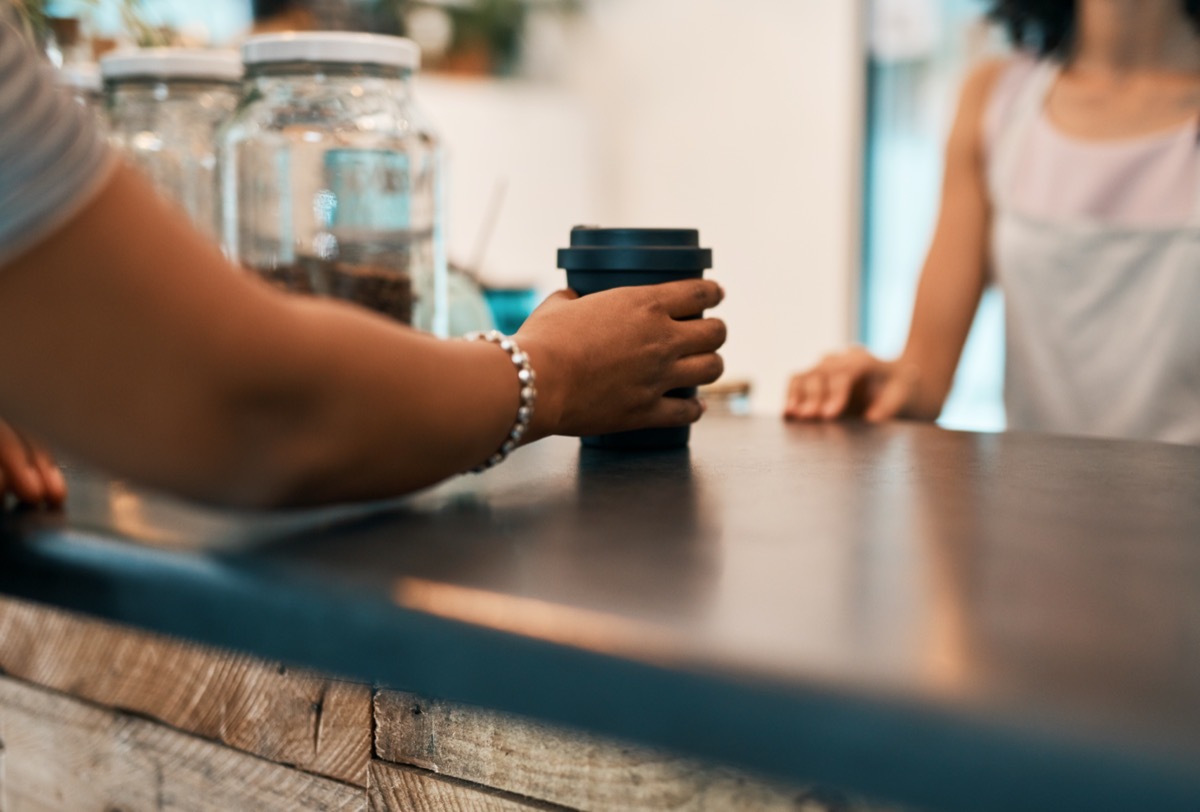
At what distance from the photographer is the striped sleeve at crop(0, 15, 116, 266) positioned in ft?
1.35

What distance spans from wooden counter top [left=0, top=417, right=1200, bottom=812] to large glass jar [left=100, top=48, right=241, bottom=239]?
2.29 feet

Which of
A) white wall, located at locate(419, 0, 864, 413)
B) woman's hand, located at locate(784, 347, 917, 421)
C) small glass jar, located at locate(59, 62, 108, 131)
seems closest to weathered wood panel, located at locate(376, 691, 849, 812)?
woman's hand, located at locate(784, 347, 917, 421)

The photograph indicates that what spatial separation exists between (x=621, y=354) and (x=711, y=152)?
3.81 m

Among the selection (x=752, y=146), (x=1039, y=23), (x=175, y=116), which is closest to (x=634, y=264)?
(x=175, y=116)

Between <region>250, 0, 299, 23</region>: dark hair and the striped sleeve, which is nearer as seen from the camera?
the striped sleeve

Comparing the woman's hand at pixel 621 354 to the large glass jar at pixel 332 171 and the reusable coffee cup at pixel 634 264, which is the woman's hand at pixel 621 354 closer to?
the reusable coffee cup at pixel 634 264

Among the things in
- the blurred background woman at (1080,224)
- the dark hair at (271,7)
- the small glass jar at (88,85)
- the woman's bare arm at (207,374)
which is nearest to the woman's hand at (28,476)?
the woman's bare arm at (207,374)

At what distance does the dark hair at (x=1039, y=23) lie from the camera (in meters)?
1.67

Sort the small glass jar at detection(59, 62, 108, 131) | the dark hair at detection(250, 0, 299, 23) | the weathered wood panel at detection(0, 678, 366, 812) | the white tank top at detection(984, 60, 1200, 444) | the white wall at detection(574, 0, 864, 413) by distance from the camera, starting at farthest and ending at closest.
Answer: the white wall at detection(574, 0, 864, 413), the dark hair at detection(250, 0, 299, 23), the white tank top at detection(984, 60, 1200, 444), the small glass jar at detection(59, 62, 108, 131), the weathered wood panel at detection(0, 678, 366, 812)

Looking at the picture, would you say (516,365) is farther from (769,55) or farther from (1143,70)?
(769,55)

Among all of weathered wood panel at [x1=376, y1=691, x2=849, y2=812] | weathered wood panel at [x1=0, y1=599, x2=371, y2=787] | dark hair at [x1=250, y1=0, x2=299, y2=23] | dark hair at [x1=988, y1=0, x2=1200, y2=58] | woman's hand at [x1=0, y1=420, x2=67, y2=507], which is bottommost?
weathered wood panel at [x1=0, y1=599, x2=371, y2=787]

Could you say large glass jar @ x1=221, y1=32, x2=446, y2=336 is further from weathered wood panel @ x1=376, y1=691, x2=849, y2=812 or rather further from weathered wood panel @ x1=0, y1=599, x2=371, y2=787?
weathered wood panel @ x1=376, y1=691, x2=849, y2=812

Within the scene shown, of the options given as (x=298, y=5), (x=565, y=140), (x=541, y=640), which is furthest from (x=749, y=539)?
(x=565, y=140)

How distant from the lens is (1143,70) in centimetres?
161
